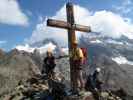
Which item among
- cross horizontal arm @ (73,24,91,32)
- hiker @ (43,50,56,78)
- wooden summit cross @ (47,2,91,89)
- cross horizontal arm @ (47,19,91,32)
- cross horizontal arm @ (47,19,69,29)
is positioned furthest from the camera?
cross horizontal arm @ (73,24,91,32)

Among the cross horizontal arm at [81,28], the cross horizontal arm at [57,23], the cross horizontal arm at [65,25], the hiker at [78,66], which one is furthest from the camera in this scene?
the cross horizontal arm at [81,28]

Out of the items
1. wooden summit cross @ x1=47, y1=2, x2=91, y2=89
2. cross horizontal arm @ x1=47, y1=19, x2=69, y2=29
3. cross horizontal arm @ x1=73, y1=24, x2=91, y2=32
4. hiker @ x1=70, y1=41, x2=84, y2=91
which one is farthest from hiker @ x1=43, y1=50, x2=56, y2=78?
cross horizontal arm @ x1=73, y1=24, x2=91, y2=32

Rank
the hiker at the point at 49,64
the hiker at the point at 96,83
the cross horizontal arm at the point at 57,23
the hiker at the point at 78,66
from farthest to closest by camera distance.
→ the hiker at the point at 96,83, the hiker at the point at 49,64, the cross horizontal arm at the point at 57,23, the hiker at the point at 78,66

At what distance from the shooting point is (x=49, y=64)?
82.3ft

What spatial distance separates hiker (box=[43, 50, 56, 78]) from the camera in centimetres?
2497

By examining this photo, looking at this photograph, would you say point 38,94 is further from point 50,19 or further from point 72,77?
point 50,19

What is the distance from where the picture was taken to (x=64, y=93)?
2428 centimetres

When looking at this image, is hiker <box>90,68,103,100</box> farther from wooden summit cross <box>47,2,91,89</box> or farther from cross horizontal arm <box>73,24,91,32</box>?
cross horizontal arm <box>73,24,91,32</box>

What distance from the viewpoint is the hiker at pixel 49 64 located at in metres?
25.0

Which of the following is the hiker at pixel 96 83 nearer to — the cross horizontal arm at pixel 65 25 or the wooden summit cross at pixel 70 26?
the wooden summit cross at pixel 70 26

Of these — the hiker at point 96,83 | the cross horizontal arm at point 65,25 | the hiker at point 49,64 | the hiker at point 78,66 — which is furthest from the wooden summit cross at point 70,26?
the hiker at point 96,83

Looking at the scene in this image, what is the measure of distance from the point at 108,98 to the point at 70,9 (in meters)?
7.89

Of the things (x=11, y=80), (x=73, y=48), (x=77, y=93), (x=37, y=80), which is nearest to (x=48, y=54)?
(x=73, y=48)

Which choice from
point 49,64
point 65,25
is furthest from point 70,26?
point 49,64
